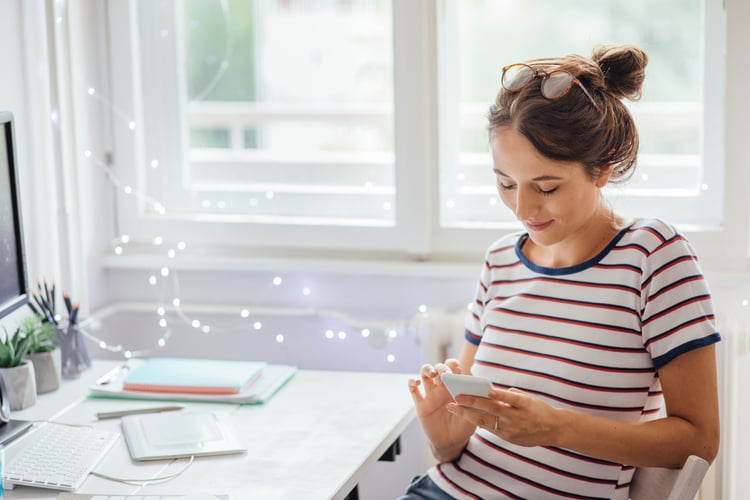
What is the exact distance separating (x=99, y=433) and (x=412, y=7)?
1.07m

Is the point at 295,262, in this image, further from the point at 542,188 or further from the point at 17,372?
the point at 542,188

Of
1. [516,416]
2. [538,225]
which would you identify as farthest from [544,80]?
[516,416]

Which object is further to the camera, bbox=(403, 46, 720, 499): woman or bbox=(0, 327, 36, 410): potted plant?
bbox=(0, 327, 36, 410): potted plant

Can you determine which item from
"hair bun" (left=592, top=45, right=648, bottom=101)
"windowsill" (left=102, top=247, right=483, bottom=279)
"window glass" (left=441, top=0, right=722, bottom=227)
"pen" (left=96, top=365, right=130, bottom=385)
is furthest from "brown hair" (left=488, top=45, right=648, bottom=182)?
"pen" (left=96, top=365, right=130, bottom=385)

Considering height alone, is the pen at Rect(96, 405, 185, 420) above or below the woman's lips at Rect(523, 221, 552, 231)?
below

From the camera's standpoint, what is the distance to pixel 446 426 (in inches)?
60.9

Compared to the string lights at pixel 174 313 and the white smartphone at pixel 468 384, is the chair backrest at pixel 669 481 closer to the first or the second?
the white smartphone at pixel 468 384

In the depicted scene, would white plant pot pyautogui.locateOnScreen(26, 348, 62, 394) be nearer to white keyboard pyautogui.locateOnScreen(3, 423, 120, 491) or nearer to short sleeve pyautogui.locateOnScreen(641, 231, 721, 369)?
white keyboard pyautogui.locateOnScreen(3, 423, 120, 491)

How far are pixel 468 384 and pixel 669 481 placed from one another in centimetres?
34

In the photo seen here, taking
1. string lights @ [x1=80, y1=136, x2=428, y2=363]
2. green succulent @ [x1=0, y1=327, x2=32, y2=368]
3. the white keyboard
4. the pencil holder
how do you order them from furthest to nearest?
string lights @ [x1=80, y1=136, x2=428, y2=363]
the pencil holder
green succulent @ [x1=0, y1=327, x2=32, y2=368]
the white keyboard

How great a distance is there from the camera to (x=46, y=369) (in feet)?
6.02

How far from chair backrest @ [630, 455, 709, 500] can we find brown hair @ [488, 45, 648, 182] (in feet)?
1.46

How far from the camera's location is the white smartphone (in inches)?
51.9

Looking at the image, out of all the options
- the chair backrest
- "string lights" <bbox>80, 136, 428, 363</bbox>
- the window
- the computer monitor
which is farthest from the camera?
"string lights" <bbox>80, 136, 428, 363</bbox>
